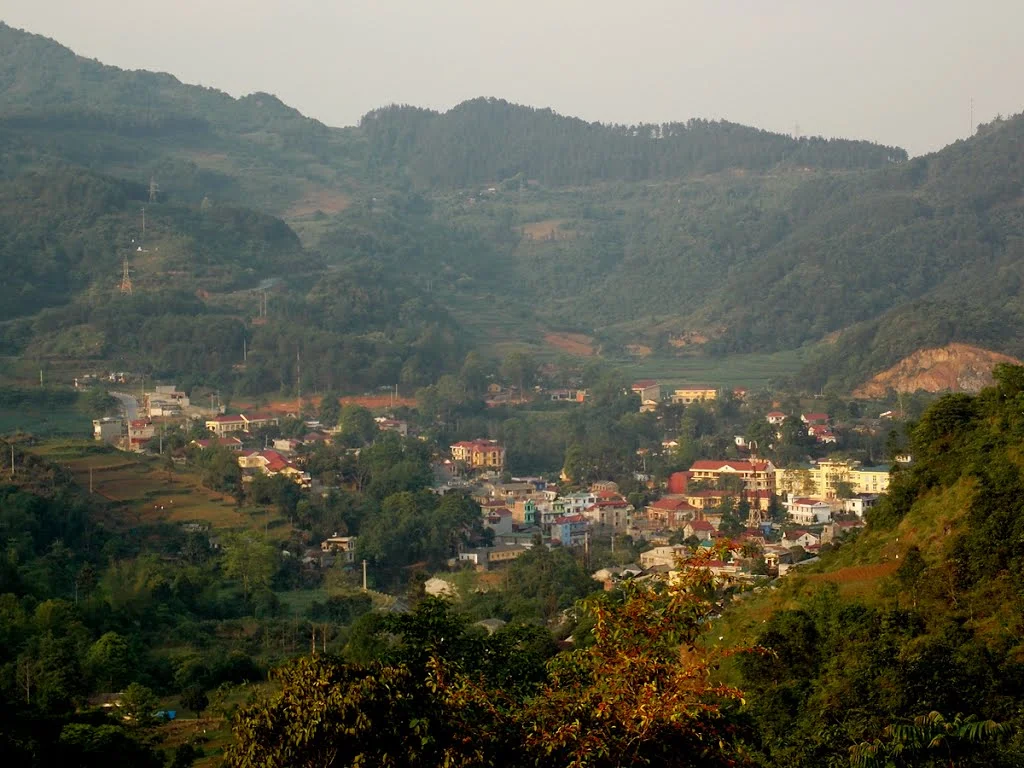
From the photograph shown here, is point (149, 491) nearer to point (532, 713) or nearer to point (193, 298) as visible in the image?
point (193, 298)

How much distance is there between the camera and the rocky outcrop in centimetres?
5475

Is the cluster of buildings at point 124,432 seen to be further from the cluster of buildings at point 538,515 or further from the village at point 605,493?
the cluster of buildings at point 538,515

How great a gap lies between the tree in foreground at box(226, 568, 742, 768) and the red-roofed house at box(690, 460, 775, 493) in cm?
3508

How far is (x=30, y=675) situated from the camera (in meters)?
17.9

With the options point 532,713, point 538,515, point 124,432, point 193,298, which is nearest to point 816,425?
point 538,515

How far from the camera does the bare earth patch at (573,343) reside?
7731cm

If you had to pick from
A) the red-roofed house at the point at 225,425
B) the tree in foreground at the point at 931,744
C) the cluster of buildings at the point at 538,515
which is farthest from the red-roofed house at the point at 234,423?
the tree in foreground at the point at 931,744

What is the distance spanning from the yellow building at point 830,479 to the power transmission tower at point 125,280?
31.4m

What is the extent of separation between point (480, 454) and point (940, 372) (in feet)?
56.5

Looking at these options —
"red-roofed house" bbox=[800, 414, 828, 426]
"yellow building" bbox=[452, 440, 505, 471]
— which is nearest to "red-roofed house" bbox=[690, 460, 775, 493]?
"red-roofed house" bbox=[800, 414, 828, 426]

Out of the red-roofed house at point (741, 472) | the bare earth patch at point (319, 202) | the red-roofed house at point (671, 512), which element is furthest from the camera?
the bare earth patch at point (319, 202)

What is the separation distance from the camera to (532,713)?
732 cm

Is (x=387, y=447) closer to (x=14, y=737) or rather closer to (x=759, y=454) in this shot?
(x=759, y=454)

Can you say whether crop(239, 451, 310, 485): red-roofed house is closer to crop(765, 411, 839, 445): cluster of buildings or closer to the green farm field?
the green farm field
